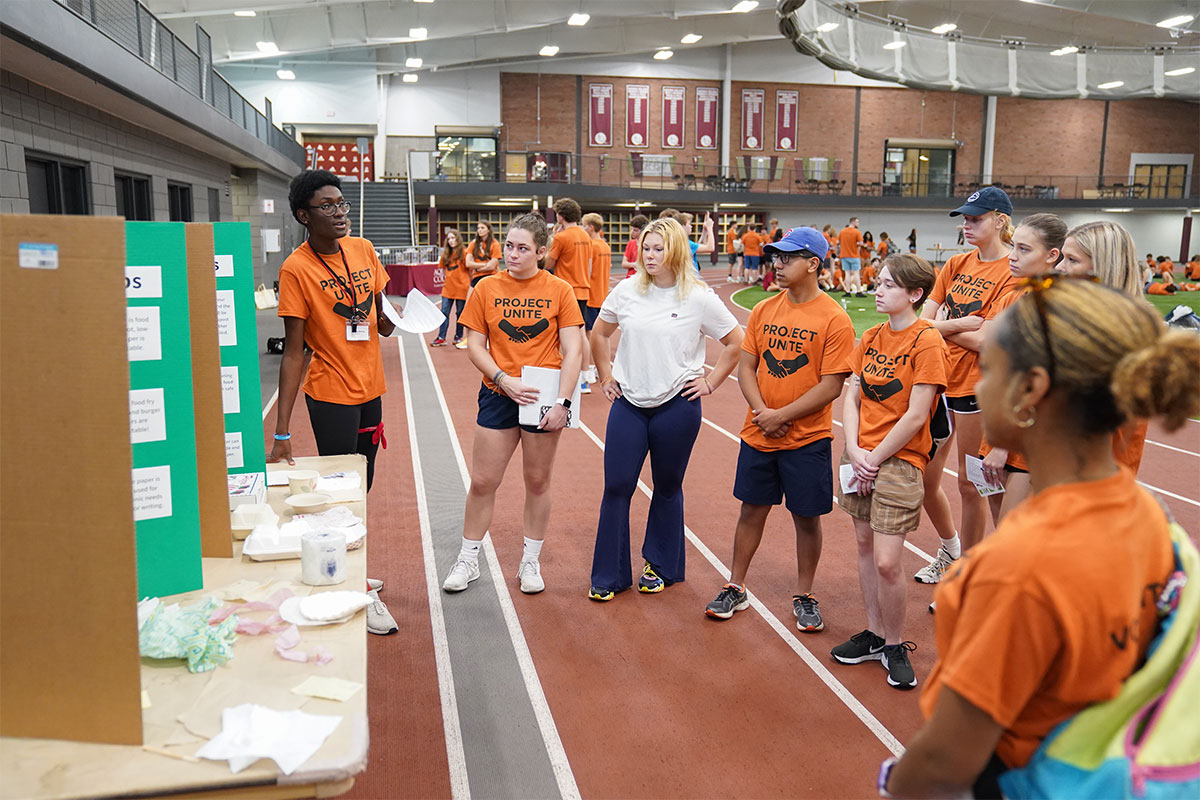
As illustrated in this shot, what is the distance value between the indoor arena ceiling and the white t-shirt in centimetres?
2076

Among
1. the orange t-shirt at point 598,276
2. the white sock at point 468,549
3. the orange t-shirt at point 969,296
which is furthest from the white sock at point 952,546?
the orange t-shirt at point 598,276

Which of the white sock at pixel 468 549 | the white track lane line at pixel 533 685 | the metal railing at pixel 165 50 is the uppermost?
the metal railing at pixel 165 50

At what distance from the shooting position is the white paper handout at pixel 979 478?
148 inches

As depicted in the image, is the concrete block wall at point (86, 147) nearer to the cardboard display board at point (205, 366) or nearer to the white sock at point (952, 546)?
the cardboard display board at point (205, 366)

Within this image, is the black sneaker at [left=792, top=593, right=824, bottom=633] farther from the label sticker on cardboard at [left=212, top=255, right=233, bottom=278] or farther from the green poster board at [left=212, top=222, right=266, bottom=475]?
the label sticker on cardboard at [left=212, top=255, right=233, bottom=278]

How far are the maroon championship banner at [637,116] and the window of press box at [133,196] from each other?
23.1 m

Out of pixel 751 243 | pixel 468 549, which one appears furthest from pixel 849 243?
pixel 468 549

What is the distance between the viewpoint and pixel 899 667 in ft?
12.1

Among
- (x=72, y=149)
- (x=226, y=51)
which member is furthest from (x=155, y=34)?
(x=226, y=51)

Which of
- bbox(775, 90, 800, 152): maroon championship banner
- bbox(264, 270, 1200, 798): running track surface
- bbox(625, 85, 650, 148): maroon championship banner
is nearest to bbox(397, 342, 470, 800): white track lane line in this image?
bbox(264, 270, 1200, 798): running track surface

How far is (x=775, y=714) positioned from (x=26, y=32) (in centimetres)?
809

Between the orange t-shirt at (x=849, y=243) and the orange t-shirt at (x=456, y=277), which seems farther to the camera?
the orange t-shirt at (x=849, y=243)

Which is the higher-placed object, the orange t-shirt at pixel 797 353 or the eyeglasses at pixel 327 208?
the eyeglasses at pixel 327 208

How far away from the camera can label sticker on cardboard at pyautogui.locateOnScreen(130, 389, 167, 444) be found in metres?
2.21
